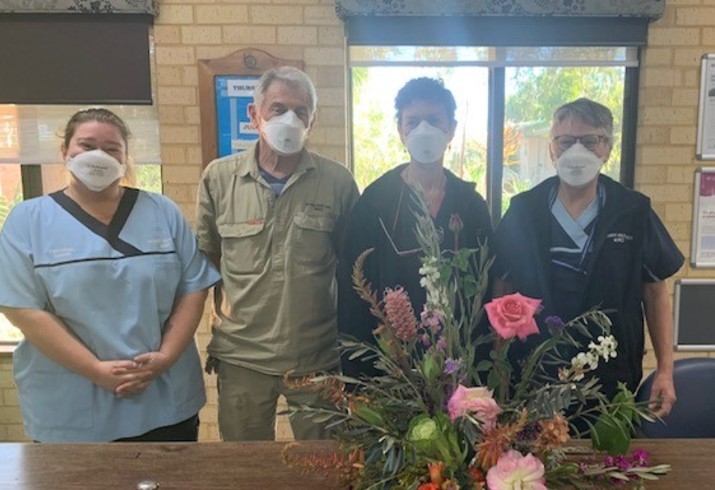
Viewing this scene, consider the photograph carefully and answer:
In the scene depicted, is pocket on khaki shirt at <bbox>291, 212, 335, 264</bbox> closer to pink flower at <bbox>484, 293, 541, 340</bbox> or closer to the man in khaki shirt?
the man in khaki shirt

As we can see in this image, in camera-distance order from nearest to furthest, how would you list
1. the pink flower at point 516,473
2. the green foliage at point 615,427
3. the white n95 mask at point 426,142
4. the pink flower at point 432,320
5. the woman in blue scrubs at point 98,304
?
the pink flower at point 516,473 < the pink flower at point 432,320 < the green foliage at point 615,427 < the woman in blue scrubs at point 98,304 < the white n95 mask at point 426,142

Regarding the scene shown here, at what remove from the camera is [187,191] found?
2.61 m

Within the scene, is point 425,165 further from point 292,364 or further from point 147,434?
point 147,434

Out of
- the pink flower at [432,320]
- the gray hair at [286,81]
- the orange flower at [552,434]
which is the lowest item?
the orange flower at [552,434]

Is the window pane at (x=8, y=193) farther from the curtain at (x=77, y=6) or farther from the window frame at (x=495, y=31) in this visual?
the window frame at (x=495, y=31)

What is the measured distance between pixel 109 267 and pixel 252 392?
21.9 inches

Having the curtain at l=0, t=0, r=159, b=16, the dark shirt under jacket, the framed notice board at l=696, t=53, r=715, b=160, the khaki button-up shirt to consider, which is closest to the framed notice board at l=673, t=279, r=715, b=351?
the framed notice board at l=696, t=53, r=715, b=160

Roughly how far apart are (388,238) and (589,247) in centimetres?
52

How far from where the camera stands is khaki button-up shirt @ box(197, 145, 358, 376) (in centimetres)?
177

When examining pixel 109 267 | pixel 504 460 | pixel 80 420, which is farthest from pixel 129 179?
pixel 504 460

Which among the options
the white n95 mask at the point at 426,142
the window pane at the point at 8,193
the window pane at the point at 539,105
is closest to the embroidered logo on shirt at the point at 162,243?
the white n95 mask at the point at 426,142

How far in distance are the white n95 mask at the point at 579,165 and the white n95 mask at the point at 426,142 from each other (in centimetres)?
32

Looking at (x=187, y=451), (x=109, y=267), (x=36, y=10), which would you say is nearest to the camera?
(x=187, y=451)

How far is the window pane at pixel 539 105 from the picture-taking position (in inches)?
104
